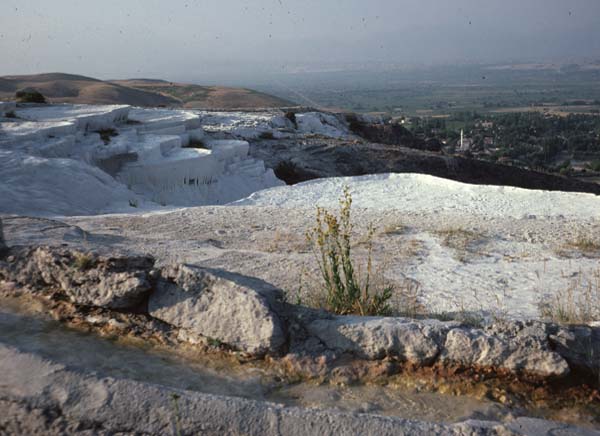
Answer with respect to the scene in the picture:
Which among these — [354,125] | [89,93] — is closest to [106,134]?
[354,125]

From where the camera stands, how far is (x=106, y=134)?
14109 millimetres

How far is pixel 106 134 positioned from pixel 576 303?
12169 mm

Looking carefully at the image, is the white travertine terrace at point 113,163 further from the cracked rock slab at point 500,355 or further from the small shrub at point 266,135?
the cracked rock slab at point 500,355

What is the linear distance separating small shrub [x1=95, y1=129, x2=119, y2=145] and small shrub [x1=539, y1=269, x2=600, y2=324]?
11188 millimetres

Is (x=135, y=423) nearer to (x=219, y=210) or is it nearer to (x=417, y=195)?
(x=219, y=210)

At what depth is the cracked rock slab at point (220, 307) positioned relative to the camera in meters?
3.20

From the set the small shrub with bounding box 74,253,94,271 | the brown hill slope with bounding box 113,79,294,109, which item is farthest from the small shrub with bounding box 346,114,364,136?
the small shrub with bounding box 74,253,94,271

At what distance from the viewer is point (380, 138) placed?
90.7 feet

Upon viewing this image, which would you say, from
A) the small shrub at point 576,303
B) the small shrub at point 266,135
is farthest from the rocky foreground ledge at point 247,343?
the small shrub at point 266,135

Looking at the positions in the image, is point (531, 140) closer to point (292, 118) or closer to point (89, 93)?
point (292, 118)

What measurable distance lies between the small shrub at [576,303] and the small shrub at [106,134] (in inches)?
440

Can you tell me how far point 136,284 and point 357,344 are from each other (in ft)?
4.75

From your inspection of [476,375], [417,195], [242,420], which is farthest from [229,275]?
[417,195]

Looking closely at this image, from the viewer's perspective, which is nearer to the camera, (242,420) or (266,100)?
(242,420)
